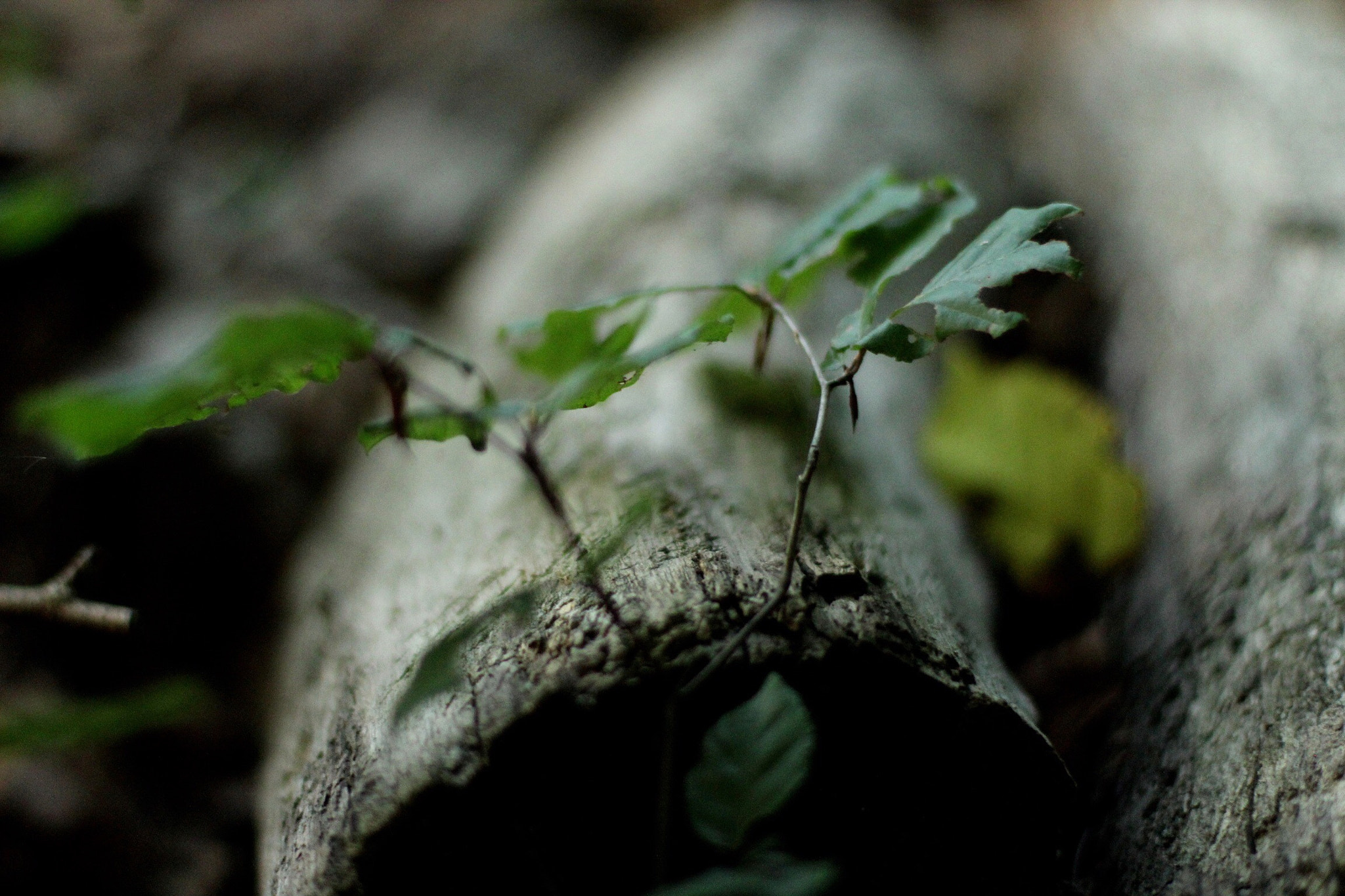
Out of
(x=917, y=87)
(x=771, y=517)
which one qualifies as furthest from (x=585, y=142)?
(x=771, y=517)

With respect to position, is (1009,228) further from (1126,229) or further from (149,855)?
(149,855)

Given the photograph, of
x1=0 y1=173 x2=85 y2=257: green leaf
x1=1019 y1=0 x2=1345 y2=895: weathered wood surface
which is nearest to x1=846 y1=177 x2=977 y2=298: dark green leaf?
x1=1019 y1=0 x2=1345 y2=895: weathered wood surface

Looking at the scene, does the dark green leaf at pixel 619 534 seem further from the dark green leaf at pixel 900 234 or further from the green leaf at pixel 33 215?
the green leaf at pixel 33 215

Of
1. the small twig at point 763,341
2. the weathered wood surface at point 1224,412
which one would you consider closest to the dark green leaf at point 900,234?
the small twig at point 763,341

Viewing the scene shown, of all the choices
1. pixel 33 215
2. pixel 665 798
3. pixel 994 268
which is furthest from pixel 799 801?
pixel 33 215

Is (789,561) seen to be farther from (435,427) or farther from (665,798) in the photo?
(435,427)
